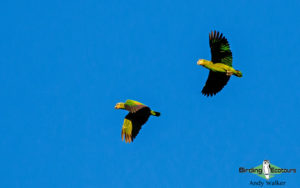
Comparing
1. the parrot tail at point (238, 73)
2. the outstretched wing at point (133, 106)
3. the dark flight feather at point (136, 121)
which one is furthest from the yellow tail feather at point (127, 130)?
the parrot tail at point (238, 73)

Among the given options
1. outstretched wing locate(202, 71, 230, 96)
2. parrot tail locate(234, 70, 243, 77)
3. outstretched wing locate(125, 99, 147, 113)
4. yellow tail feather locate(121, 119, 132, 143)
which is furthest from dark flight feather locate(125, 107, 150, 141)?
parrot tail locate(234, 70, 243, 77)

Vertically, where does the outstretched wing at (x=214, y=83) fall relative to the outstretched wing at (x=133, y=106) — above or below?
above

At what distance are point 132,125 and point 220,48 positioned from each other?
6.42 meters

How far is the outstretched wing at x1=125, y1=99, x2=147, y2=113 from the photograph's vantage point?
1467 inches

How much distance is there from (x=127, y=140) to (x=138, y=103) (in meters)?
2.39

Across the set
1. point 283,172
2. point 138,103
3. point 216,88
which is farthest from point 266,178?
point 138,103

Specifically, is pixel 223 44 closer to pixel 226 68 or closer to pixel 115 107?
pixel 226 68

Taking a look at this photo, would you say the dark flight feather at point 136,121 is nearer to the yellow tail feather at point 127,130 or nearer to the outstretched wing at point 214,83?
the yellow tail feather at point 127,130

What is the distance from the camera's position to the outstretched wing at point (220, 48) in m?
37.2

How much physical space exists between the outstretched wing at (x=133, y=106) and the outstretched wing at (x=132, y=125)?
72 centimetres

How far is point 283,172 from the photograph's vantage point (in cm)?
3953

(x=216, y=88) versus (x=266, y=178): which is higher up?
(x=216, y=88)

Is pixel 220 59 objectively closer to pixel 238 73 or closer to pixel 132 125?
pixel 238 73

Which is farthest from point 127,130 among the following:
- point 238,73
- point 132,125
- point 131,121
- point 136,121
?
point 238,73
